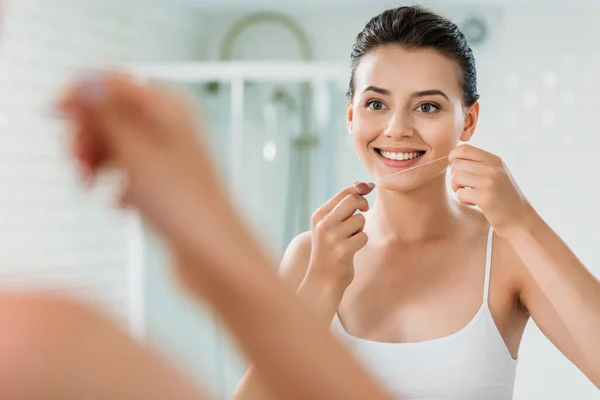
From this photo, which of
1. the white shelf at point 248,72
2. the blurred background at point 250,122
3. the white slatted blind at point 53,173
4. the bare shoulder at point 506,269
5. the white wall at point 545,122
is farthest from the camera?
the white wall at point 545,122

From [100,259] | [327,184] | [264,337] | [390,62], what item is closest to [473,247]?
[390,62]

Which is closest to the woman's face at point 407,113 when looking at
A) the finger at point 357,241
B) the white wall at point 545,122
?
the finger at point 357,241

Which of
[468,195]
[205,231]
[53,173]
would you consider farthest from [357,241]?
[53,173]

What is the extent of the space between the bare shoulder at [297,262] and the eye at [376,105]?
25cm

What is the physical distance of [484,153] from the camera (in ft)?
3.60

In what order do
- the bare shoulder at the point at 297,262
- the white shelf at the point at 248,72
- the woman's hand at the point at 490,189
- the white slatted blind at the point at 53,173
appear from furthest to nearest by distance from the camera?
the white shelf at the point at 248,72
the white slatted blind at the point at 53,173
the bare shoulder at the point at 297,262
the woman's hand at the point at 490,189

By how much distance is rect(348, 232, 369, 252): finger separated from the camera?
1075 millimetres

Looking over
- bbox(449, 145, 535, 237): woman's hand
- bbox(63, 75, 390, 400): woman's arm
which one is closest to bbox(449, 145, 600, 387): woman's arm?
bbox(449, 145, 535, 237): woman's hand

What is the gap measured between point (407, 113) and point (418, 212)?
7.5 inches

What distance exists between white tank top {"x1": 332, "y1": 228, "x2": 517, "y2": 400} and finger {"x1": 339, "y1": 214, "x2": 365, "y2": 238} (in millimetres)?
186

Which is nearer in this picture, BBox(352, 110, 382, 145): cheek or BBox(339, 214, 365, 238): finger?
BBox(339, 214, 365, 238): finger

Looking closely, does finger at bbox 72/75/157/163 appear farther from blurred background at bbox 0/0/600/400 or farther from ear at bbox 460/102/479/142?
blurred background at bbox 0/0/600/400

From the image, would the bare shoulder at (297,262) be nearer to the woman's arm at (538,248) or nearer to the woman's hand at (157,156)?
the woman's arm at (538,248)

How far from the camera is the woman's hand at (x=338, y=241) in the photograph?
109 centimetres
